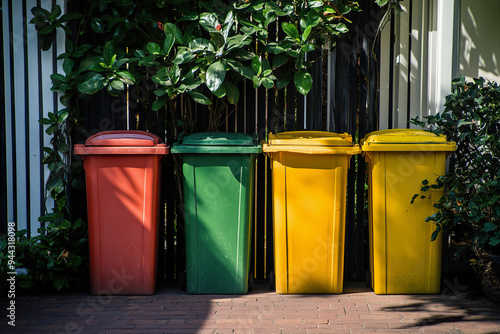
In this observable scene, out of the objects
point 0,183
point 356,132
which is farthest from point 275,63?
point 0,183

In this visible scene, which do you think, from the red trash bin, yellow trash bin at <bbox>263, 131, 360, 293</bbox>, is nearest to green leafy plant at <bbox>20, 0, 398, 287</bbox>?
the red trash bin

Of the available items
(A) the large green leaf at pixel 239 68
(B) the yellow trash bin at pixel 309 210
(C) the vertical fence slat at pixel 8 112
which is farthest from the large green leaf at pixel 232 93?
(C) the vertical fence slat at pixel 8 112

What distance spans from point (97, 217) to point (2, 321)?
1082 mm

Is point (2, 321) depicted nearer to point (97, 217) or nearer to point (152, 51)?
point (97, 217)

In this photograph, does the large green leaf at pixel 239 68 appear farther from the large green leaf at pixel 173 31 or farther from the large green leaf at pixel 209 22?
the large green leaf at pixel 173 31

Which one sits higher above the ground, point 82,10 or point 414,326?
point 82,10

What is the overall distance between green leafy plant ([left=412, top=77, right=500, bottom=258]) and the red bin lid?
230 centimetres

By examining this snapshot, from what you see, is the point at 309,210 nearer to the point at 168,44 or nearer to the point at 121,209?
the point at 121,209

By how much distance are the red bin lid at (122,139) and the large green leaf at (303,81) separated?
1.31 m

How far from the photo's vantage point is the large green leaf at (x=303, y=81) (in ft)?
16.8

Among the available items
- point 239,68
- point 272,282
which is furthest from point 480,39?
point 272,282

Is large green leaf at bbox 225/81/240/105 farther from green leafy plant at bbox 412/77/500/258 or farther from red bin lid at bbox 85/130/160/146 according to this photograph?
green leafy plant at bbox 412/77/500/258

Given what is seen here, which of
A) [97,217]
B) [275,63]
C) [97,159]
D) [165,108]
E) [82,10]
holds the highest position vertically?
[82,10]

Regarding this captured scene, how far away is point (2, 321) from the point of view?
4.30 m
